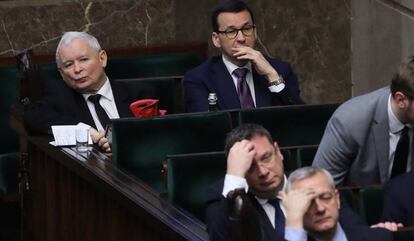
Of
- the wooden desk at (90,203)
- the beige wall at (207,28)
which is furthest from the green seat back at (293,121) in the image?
the beige wall at (207,28)

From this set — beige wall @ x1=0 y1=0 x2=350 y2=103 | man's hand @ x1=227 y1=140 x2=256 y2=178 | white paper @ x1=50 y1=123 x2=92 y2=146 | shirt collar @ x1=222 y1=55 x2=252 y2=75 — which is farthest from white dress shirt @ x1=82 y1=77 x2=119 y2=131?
man's hand @ x1=227 y1=140 x2=256 y2=178

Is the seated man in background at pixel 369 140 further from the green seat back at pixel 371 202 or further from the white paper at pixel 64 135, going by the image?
the white paper at pixel 64 135

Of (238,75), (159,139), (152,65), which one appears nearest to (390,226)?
(159,139)

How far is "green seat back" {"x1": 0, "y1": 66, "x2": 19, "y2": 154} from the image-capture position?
7.39 meters

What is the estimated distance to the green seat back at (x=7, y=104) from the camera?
7.39m

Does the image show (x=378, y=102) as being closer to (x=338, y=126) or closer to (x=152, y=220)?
(x=338, y=126)

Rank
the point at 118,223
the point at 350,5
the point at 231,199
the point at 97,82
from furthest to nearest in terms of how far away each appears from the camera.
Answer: the point at 350,5 → the point at 97,82 → the point at 118,223 → the point at 231,199

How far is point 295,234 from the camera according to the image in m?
4.15

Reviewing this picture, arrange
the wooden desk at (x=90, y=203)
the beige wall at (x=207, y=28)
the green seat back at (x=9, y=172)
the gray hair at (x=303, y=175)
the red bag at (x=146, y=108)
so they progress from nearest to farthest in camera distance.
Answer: the gray hair at (x=303, y=175) → the wooden desk at (x=90, y=203) → the red bag at (x=146, y=108) → the green seat back at (x=9, y=172) → the beige wall at (x=207, y=28)

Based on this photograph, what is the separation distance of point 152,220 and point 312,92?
11.4 feet

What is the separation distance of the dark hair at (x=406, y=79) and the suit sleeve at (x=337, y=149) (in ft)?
0.94

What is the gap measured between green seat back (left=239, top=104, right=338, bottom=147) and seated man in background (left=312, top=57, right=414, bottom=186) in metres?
0.95

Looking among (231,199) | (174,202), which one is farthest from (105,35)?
(231,199)

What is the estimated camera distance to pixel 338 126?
200 inches
